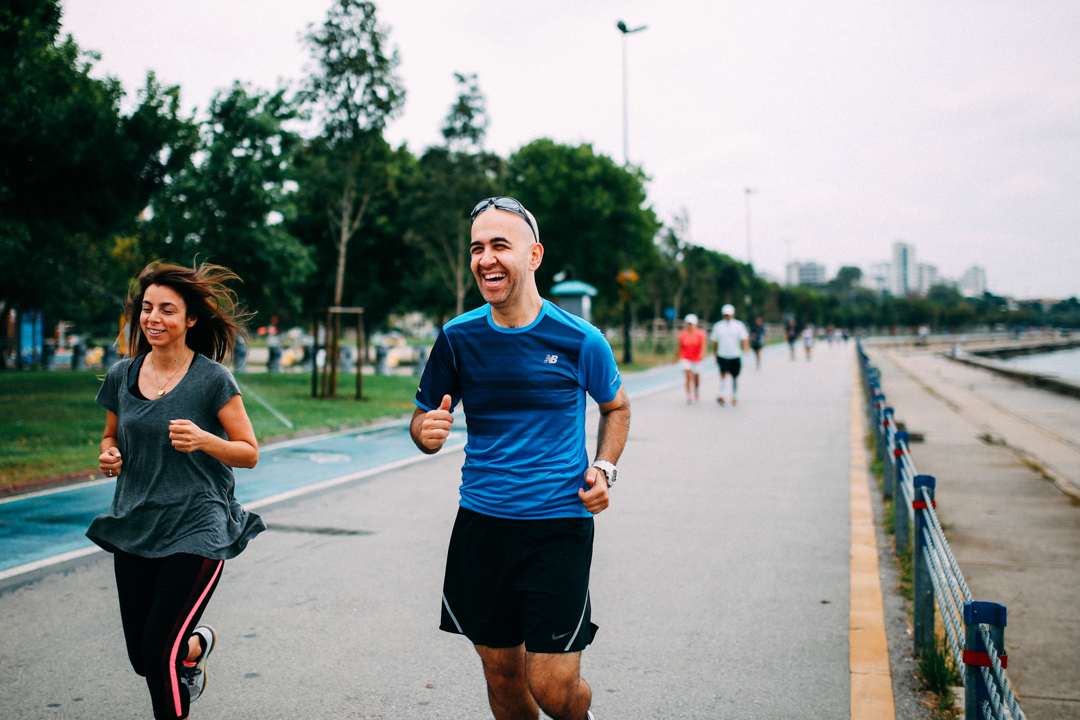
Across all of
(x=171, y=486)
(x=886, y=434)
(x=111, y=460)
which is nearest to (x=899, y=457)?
(x=886, y=434)

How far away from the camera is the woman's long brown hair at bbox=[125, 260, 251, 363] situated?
338 centimetres

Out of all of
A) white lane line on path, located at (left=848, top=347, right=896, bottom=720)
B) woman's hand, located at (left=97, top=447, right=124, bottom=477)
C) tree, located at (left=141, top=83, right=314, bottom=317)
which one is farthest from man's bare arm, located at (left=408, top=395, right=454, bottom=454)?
tree, located at (left=141, top=83, right=314, bottom=317)

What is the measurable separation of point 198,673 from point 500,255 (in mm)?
1945

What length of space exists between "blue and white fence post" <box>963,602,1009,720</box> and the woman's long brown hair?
2838 millimetres

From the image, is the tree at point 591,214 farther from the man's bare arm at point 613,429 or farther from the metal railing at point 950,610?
the man's bare arm at point 613,429

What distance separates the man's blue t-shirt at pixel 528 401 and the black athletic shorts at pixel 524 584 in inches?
2.6

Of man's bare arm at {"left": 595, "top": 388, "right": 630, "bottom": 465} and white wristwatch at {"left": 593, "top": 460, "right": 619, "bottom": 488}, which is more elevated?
man's bare arm at {"left": 595, "top": 388, "right": 630, "bottom": 465}

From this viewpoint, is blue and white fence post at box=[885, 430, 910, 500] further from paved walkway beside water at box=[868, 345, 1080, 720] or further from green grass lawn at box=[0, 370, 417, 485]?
green grass lawn at box=[0, 370, 417, 485]

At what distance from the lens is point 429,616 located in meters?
4.93

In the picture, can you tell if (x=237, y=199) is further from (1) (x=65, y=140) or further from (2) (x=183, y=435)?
(2) (x=183, y=435)

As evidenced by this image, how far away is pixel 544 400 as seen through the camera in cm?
283

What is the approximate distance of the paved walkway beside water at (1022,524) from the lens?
4.18m

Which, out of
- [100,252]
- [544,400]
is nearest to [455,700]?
[544,400]

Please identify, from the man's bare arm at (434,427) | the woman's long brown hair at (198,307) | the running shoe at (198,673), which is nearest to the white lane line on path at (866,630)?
the man's bare arm at (434,427)
